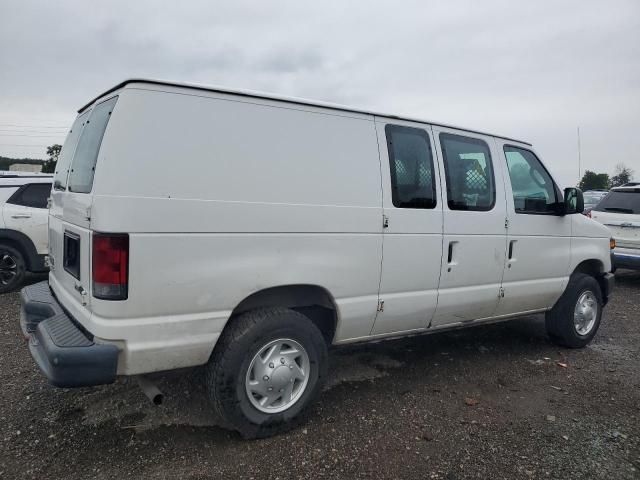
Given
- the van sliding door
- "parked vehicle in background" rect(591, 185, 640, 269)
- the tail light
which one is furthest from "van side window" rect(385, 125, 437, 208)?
"parked vehicle in background" rect(591, 185, 640, 269)

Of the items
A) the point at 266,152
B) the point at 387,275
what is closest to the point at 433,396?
the point at 387,275

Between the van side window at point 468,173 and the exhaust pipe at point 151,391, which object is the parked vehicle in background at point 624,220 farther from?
the exhaust pipe at point 151,391

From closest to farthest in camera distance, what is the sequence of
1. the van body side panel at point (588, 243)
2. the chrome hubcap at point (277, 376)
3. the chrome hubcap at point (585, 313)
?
the chrome hubcap at point (277, 376) < the van body side panel at point (588, 243) < the chrome hubcap at point (585, 313)

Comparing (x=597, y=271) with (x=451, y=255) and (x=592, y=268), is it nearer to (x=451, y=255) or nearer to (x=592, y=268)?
(x=592, y=268)

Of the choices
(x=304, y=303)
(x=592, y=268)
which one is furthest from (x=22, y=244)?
(x=592, y=268)

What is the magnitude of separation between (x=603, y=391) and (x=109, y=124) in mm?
4282

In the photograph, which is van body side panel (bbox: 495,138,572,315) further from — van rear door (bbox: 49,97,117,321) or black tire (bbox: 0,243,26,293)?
black tire (bbox: 0,243,26,293)

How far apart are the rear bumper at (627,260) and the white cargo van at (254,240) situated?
5217 mm

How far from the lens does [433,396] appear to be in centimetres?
395

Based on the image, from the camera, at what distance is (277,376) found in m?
3.17

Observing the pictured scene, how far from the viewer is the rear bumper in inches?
326

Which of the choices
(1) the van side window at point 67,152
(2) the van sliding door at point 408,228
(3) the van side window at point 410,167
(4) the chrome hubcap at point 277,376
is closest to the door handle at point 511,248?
(2) the van sliding door at point 408,228

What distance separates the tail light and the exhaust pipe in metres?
0.58

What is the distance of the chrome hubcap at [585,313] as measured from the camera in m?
5.19
